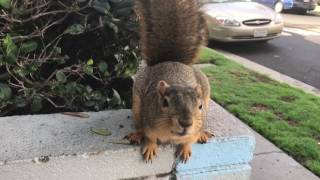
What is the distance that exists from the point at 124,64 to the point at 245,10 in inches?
342

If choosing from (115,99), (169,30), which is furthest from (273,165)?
(169,30)

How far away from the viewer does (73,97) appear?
3.17 meters

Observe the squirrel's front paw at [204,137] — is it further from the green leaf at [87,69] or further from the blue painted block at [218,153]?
the green leaf at [87,69]

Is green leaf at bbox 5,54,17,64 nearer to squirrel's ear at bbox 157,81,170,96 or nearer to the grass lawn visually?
squirrel's ear at bbox 157,81,170,96

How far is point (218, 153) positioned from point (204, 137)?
139 mm

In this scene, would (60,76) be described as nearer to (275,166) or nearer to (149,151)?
(149,151)

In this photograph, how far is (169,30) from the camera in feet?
9.80

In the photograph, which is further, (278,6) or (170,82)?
(278,6)

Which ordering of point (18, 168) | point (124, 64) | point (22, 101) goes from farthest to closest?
point (124, 64)
point (22, 101)
point (18, 168)

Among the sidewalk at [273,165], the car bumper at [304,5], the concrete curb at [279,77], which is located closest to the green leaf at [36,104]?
the sidewalk at [273,165]

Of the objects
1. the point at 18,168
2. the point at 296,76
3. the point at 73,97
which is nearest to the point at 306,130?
the point at 73,97

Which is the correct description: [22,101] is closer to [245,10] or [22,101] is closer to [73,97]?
[73,97]

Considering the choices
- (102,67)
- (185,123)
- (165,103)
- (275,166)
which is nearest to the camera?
(185,123)

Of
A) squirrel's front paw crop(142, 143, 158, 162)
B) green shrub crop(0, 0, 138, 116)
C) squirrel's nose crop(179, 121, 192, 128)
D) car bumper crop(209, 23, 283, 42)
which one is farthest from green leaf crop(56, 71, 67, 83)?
car bumper crop(209, 23, 283, 42)
